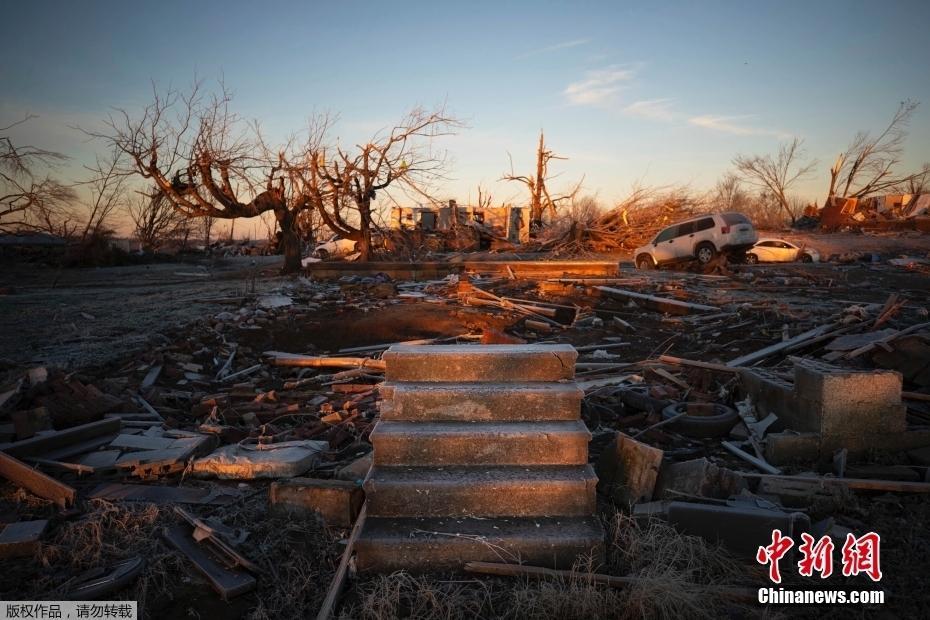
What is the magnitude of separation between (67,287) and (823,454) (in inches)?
719

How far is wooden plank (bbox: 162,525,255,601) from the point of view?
3031mm

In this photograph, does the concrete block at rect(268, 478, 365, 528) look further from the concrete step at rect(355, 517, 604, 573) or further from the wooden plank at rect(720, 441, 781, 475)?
the wooden plank at rect(720, 441, 781, 475)

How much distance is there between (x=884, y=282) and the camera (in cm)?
1462

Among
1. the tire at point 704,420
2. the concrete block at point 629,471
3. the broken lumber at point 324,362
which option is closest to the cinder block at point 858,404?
the tire at point 704,420

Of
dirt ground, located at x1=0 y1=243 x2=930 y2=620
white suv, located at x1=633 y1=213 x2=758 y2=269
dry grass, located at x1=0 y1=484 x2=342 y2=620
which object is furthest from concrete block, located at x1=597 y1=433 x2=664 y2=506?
white suv, located at x1=633 y1=213 x2=758 y2=269

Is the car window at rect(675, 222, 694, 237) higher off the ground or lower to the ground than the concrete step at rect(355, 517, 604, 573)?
higher

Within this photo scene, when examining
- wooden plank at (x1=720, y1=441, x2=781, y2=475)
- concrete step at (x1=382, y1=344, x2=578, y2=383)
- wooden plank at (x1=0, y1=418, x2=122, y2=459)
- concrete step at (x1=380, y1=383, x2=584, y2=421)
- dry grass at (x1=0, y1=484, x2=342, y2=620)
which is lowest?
dry grass at (x1=0, y1=484, x2=342, y2=620)

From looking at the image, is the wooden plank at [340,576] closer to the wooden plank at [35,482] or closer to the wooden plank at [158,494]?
the wooden plank at [158,494]

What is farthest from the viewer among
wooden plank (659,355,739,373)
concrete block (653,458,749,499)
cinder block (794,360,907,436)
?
wooden plank (659,355,739,373)

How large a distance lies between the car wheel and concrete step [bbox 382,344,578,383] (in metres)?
15.5

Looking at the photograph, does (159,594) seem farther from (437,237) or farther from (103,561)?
(437,237)

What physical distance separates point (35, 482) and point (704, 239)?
1799 centimetres

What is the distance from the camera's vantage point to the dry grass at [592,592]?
110 inches

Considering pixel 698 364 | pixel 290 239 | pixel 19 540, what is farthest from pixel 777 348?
pixel 290 239
